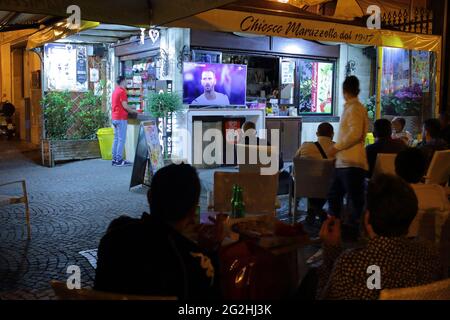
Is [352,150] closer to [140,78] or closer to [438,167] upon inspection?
→ [438,167]

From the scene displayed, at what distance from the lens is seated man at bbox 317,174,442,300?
2.26 meters

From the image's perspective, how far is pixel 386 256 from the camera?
7.43 feet

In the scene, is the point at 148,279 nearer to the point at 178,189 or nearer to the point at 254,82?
the point at 178,189

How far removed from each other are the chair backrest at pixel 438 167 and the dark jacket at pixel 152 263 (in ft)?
13.7

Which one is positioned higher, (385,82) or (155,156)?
(385,82)

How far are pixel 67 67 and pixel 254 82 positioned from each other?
15.3 ft

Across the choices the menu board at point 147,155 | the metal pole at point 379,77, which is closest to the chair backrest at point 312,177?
the menu board at point 147,155

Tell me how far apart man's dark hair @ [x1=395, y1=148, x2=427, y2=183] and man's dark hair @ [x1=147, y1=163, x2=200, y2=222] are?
7.70 ft

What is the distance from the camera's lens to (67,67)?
12.8m

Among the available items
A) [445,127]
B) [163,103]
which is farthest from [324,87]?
[445,127]

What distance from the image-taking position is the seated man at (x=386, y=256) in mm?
2258

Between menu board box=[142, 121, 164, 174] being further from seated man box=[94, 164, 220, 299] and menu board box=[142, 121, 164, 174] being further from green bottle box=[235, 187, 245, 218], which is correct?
seated man box=[94, 164, 220, 299]
